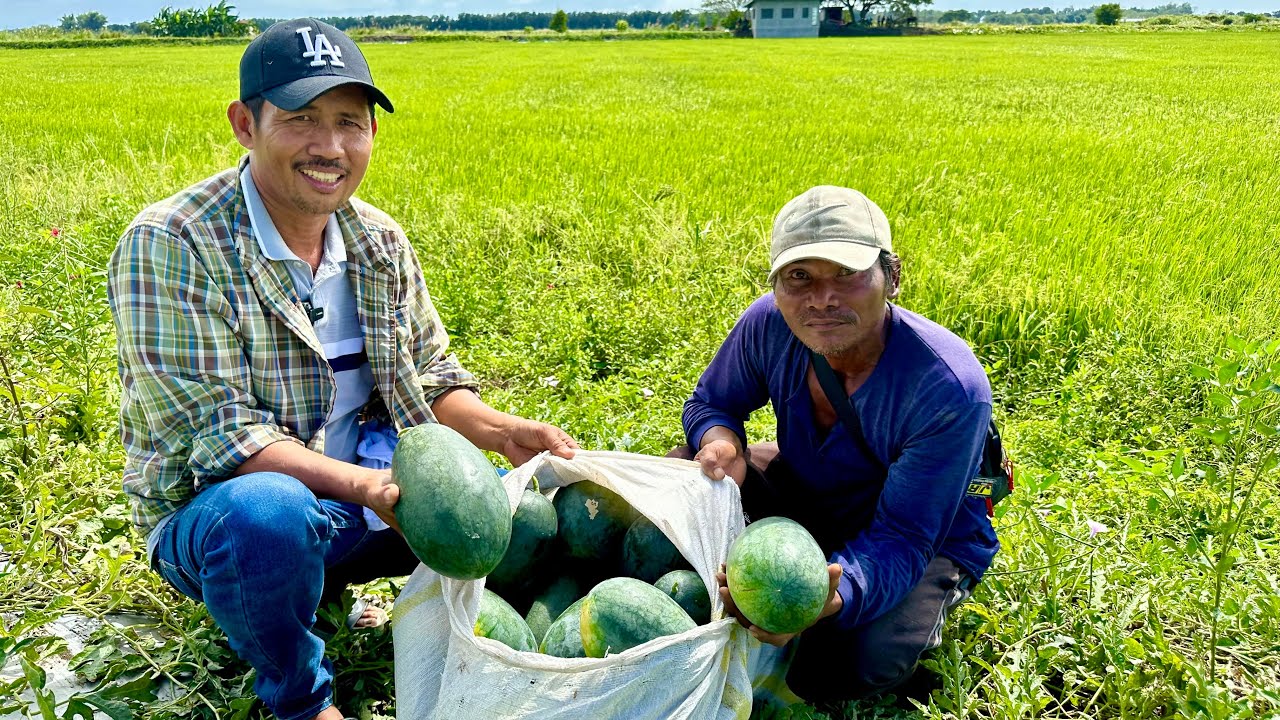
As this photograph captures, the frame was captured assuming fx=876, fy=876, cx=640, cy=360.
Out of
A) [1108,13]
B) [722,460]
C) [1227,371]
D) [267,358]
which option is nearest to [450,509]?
[267,358]

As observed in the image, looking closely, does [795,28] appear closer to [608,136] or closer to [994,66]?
[994,66]

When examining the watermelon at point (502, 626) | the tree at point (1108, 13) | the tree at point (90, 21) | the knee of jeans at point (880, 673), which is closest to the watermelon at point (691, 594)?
the watermelon at point (502, 626)

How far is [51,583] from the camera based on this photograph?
2582 millimetres

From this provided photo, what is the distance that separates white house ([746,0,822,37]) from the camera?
228 ft

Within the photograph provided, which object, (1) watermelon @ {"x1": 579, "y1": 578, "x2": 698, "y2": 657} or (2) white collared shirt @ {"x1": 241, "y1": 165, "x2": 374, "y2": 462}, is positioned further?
(2) white collared shirt @ {"x1": 241, "y1": 165, "x2": 374, "y2": 462}

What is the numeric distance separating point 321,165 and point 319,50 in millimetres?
272

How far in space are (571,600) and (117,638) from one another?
126 cm

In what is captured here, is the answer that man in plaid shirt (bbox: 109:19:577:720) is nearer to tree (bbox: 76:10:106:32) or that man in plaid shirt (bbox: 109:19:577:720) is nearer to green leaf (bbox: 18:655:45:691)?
green leaf (bbox: 18:655:45:691)

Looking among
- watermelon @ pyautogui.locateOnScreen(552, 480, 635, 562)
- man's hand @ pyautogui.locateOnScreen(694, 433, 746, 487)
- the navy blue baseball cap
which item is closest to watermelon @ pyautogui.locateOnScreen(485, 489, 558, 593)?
watermelon @ pyautogui.locateOnScreen(552, 480, 635, 562)

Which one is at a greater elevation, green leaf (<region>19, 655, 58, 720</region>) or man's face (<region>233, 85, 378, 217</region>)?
man's face (<region>233, 85, 378, 217</region>)

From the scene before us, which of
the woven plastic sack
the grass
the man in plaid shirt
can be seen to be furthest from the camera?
the grass

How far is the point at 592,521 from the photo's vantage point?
90.0 inches

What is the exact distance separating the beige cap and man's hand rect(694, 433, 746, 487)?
506 mm

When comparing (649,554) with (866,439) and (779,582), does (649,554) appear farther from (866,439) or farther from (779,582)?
(866,439)
